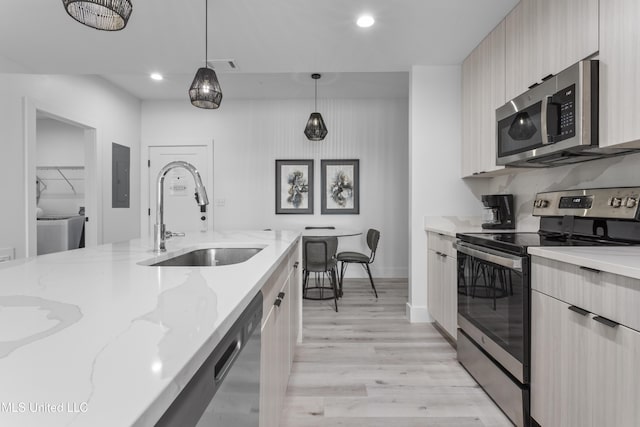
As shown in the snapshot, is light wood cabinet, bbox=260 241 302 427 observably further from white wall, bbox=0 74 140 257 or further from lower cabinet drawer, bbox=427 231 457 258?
white wall, bbox=0 74 140 257

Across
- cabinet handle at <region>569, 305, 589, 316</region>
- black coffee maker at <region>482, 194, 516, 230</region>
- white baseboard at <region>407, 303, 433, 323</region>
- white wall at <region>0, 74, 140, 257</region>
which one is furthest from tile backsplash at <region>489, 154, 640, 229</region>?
white wall at <region>0, 74, 140, 257</region>

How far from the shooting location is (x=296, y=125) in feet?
16.1

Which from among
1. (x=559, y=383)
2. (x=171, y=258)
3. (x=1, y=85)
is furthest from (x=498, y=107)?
(x=1, y=85)

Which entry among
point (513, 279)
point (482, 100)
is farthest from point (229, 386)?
point (482, 100)

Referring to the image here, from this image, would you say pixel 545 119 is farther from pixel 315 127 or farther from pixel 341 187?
pixel 341 187

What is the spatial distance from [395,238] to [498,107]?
2719 millimetres

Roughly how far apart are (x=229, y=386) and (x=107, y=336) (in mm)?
295

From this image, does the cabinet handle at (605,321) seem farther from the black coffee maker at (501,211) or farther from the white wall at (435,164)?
the white wall at (435,164)

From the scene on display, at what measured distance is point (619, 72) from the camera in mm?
1442

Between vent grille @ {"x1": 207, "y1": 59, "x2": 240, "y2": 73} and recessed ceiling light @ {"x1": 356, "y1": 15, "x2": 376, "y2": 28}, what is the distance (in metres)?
1.28

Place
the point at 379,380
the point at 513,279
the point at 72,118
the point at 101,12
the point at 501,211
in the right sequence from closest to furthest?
1. the point at 101,12
2. the point at 513,279
3. the point at 379,380
4. the point at 501,211
5. the point at 72,118

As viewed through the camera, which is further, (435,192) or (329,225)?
(329,225)

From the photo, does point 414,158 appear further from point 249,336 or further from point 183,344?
point 183,344

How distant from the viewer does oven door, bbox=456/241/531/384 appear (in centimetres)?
155
